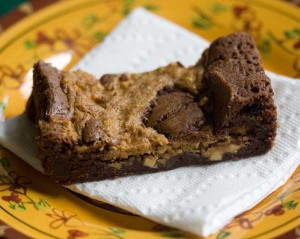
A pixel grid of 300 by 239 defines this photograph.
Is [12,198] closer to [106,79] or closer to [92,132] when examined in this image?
[92,132]

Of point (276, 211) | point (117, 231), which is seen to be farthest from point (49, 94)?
point (276, 211)

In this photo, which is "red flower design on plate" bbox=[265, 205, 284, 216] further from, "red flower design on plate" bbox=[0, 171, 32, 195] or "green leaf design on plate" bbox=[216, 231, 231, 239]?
"red flower design on plate" bbox=[0, 171, 32, 195]

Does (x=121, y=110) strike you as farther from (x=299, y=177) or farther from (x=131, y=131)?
(x=299, y=177)

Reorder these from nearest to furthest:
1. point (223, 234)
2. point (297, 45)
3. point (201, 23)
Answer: point (223, 234), point (297, 45), point (201, 23)

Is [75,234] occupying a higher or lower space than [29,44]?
lower

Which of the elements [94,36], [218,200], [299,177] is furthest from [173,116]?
[94,36]

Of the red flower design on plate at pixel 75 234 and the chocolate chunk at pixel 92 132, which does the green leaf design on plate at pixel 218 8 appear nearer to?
the chocolate chunk at pixel 92 132
